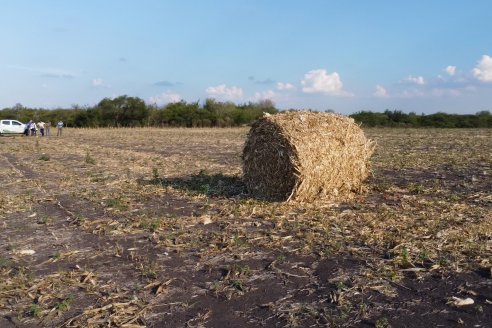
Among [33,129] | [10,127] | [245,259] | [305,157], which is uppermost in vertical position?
[10,127]

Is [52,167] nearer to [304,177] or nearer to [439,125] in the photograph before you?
[304,177]

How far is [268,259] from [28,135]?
44116mm

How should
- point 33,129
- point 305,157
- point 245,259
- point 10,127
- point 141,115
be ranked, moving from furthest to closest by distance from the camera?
point 141,115 < point 33,129 < point 10,127 < point 305,157 < point 245,259

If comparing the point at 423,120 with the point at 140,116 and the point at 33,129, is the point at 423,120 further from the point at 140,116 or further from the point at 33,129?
the point at 33,129

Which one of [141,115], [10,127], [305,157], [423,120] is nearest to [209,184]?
[305,157]

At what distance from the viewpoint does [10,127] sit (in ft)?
147

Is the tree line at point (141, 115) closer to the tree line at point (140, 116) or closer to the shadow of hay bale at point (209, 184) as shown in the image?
the tree line at point (140, 116)

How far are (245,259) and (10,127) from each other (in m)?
44.3

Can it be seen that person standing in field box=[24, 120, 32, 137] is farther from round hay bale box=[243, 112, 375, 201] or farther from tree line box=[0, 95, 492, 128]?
round hay bale box=[243, 112, 375, 201]

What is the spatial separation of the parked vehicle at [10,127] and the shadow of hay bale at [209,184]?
36.8 metres

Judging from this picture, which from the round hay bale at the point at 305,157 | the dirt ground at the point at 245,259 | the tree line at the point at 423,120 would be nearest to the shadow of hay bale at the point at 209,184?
the dirt ground at the point at 245,259

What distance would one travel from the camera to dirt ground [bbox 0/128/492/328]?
4.66 m

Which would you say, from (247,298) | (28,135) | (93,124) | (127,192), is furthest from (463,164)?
(93,124)

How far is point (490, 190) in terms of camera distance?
1006cm
